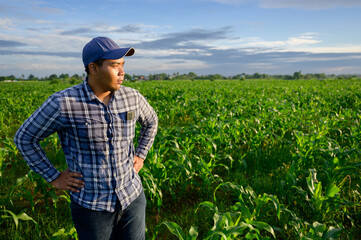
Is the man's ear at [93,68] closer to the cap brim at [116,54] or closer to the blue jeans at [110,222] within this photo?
the cap brim at [116,54]

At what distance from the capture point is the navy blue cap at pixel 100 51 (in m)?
1.70

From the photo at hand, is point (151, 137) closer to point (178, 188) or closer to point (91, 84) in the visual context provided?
point (91, 84)

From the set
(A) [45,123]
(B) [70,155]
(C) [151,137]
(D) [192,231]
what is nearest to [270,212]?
(D) [192,231]

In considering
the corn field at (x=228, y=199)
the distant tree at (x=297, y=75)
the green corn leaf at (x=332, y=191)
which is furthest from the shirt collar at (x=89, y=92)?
the distant tree at (x=297, y=75)

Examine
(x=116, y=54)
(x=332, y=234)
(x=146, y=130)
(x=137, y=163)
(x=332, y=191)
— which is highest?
(x=116, y=54)

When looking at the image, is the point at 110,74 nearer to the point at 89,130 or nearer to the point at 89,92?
the point at 89,92

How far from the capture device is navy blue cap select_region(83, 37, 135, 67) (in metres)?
1.70

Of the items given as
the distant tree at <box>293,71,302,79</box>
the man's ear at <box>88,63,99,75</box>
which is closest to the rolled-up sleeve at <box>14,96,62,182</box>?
the man's ear at <box>88,63,99,75</box>

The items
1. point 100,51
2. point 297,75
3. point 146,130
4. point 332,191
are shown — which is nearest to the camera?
point 100,51

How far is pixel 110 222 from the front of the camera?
1.92 metres

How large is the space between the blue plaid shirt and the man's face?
0.43 feet

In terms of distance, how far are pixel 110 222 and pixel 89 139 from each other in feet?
2.34

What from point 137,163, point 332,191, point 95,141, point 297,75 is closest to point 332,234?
point 332,191

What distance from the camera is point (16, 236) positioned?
298 cm
